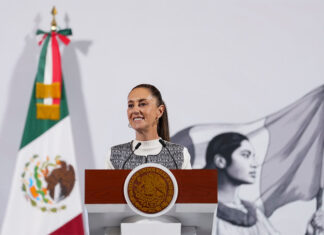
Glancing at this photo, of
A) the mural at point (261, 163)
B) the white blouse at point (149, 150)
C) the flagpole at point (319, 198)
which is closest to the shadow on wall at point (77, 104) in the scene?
the mural at point (261, 163)

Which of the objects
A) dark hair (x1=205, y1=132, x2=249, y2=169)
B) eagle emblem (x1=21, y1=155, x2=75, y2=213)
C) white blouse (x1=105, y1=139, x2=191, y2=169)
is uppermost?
white blouse (x1=105, y1=139, x2=191, y2=169)

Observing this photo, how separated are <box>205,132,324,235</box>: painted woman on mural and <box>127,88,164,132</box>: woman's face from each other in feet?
6.51

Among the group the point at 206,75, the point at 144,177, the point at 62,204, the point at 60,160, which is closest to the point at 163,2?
the point at 206,75

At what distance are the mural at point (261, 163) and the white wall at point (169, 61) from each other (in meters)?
0.10

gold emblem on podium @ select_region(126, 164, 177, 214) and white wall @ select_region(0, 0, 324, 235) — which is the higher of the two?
white wall @ select_region(0, 0, 324, 235)

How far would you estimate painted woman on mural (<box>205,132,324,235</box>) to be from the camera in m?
4.70

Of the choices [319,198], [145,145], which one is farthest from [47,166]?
[319,198]

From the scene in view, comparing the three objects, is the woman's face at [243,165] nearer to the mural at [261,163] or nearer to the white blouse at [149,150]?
the mural at [261,163]

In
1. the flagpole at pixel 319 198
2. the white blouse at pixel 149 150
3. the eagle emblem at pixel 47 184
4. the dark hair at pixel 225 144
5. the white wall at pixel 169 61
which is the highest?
the white wall at pixel 169 61

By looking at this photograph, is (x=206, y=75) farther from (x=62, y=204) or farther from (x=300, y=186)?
(x=62, y=204)

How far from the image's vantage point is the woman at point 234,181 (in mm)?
4703

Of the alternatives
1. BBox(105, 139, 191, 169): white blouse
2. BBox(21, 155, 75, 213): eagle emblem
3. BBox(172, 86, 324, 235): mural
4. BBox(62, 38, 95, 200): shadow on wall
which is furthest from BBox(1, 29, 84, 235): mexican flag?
BBox(105, 139, 191, 169): white blouse

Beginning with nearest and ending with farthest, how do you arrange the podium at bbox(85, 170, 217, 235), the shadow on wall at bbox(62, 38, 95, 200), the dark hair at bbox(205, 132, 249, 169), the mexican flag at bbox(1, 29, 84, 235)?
the podium at bbox(85, 170, 217, 235)
the mexican flag at bbox(1, 29, 84, 235)
the shadow on wall at bbox(62, 38, 95, 200)
the dark hair at bbox(205, 132, 249, 169)

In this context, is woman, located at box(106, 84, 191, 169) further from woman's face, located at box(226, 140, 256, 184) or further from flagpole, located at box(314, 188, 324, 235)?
flagpole, located at box(314, 188, 324, 235)
